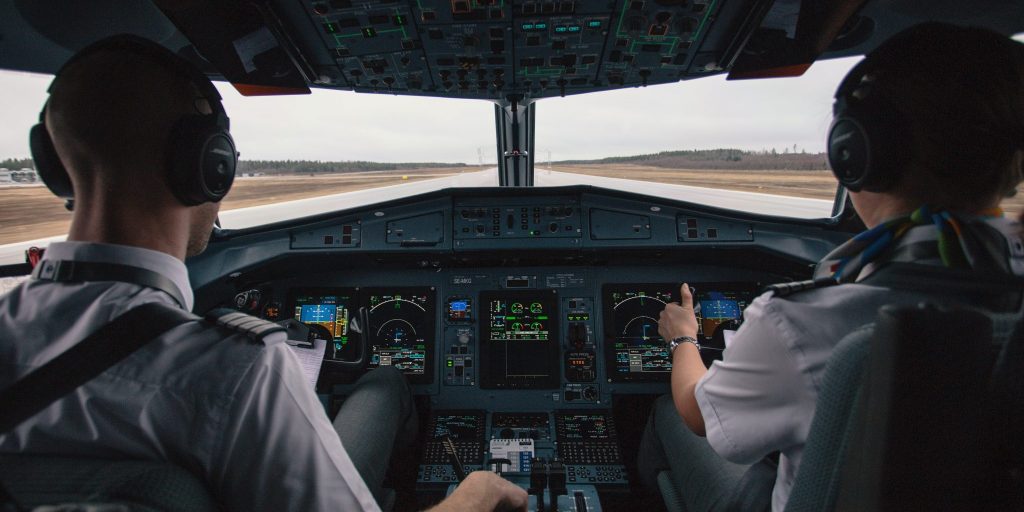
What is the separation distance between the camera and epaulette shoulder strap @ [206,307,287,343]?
75 centimetres

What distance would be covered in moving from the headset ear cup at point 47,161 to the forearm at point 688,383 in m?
1.42

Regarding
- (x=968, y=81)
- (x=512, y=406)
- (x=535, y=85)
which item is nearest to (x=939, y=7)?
(x=968, y=81)

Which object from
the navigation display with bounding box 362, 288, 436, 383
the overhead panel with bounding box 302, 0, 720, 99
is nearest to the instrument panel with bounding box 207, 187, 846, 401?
the navigation display with bounding box 362, 288, 436, 383

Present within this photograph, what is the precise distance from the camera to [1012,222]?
832mm

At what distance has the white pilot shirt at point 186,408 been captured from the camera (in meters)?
0.66

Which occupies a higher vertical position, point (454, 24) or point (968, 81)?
point (454, 24)

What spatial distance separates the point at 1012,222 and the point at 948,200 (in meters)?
0.09

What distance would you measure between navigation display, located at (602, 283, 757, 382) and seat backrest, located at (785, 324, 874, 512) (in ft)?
6.82

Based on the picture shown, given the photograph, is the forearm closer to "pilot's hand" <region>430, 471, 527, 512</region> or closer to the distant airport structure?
"pilot's hand" <region>430, 471, 527, 512</region>

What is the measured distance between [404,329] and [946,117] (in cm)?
266

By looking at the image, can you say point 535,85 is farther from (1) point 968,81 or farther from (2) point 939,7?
(1) point 968,81

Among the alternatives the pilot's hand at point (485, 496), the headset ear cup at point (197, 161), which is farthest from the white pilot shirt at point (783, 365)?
the headset ear cup at point (197, 161)

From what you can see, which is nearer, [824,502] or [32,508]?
[32,508]

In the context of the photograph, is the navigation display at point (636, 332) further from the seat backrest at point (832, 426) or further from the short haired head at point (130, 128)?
the short haired head at point (130, 128)
